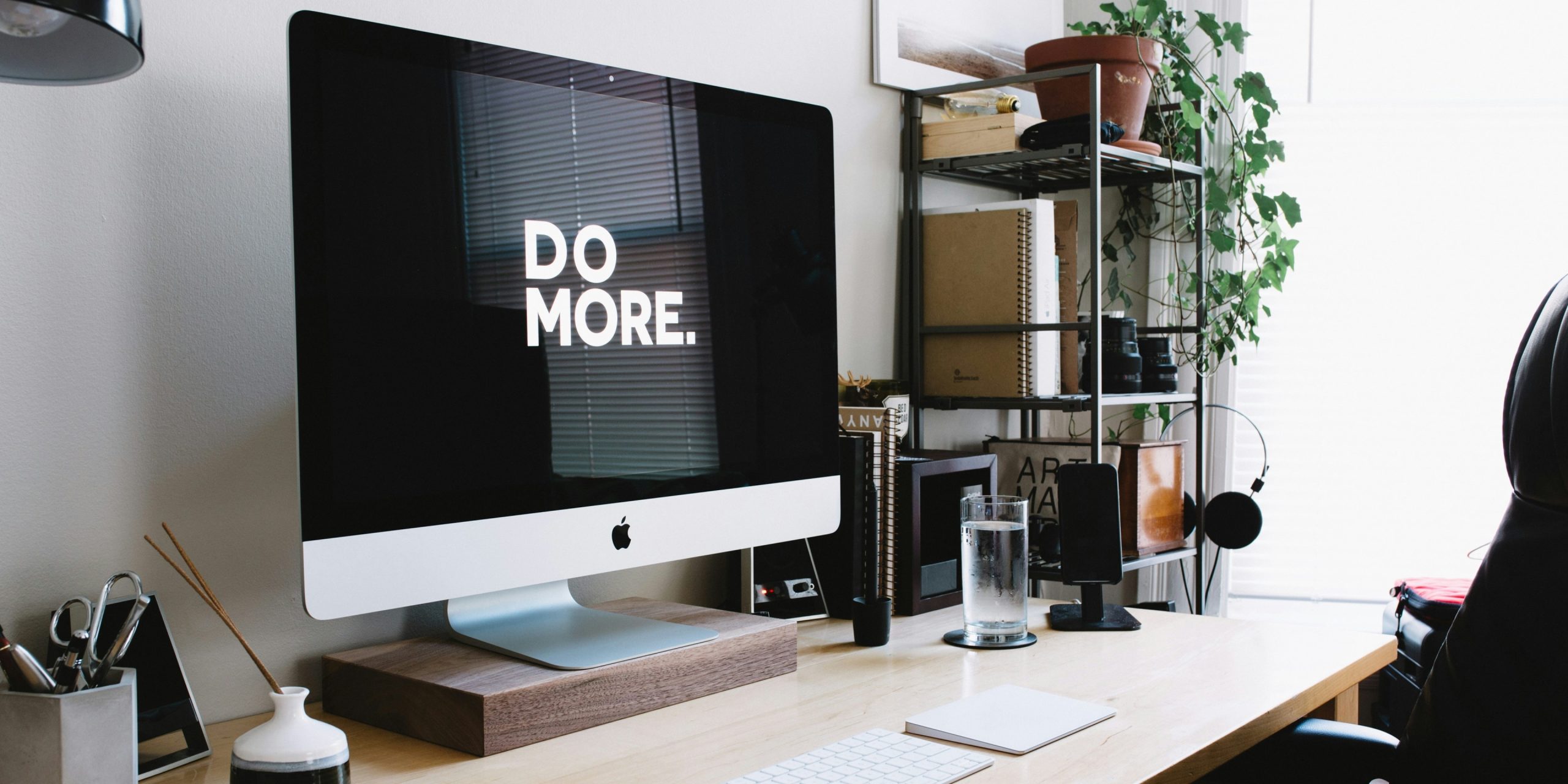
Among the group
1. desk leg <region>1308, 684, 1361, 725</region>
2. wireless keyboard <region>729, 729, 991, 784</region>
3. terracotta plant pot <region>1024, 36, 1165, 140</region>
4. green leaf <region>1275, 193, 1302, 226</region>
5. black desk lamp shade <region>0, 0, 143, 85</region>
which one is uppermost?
terracotta plant pot <region>1024, 36, 1165, 140</region>

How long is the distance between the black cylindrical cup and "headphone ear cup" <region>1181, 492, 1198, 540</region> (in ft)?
3.36

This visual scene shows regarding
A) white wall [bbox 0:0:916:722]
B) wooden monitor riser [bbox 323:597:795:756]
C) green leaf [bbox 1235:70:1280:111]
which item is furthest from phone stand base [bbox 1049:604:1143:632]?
green leaf [bbox 1235:70:1280:111]

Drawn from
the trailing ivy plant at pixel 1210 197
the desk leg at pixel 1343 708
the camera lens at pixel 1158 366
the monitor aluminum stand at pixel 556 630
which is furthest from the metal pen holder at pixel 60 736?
the trailing ivy plant at pixel 1210 197

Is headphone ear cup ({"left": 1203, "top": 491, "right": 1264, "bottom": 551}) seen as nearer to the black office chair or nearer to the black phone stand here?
the black phone stand

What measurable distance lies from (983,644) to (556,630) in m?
0.57

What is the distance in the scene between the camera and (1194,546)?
240 cm

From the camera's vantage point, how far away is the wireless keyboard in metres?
0.94

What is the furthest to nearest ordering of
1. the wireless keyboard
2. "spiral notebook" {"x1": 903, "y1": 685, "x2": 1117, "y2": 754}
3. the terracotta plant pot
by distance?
the terracotta plant pot → "spiral notebook" {"x1": 903, "y1": 685, "x2": 1117, "y2": 754} → the wireless keyboard

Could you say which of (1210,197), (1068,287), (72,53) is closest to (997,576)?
(1068,287)

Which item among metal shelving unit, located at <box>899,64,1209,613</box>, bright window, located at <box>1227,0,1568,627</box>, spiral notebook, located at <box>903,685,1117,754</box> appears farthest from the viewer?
bright window, located at <box>1227,0,1568,627</box>

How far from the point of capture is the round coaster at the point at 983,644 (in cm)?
146

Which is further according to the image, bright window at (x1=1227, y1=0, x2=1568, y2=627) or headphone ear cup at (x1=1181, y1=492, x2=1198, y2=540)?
bright window at (x1=1227, y1=0, x2=1568, y2=627)

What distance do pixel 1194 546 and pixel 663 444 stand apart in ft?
5.05

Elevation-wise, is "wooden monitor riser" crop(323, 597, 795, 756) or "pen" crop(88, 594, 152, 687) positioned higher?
"pen" crop(88, 594, 152, 687)
